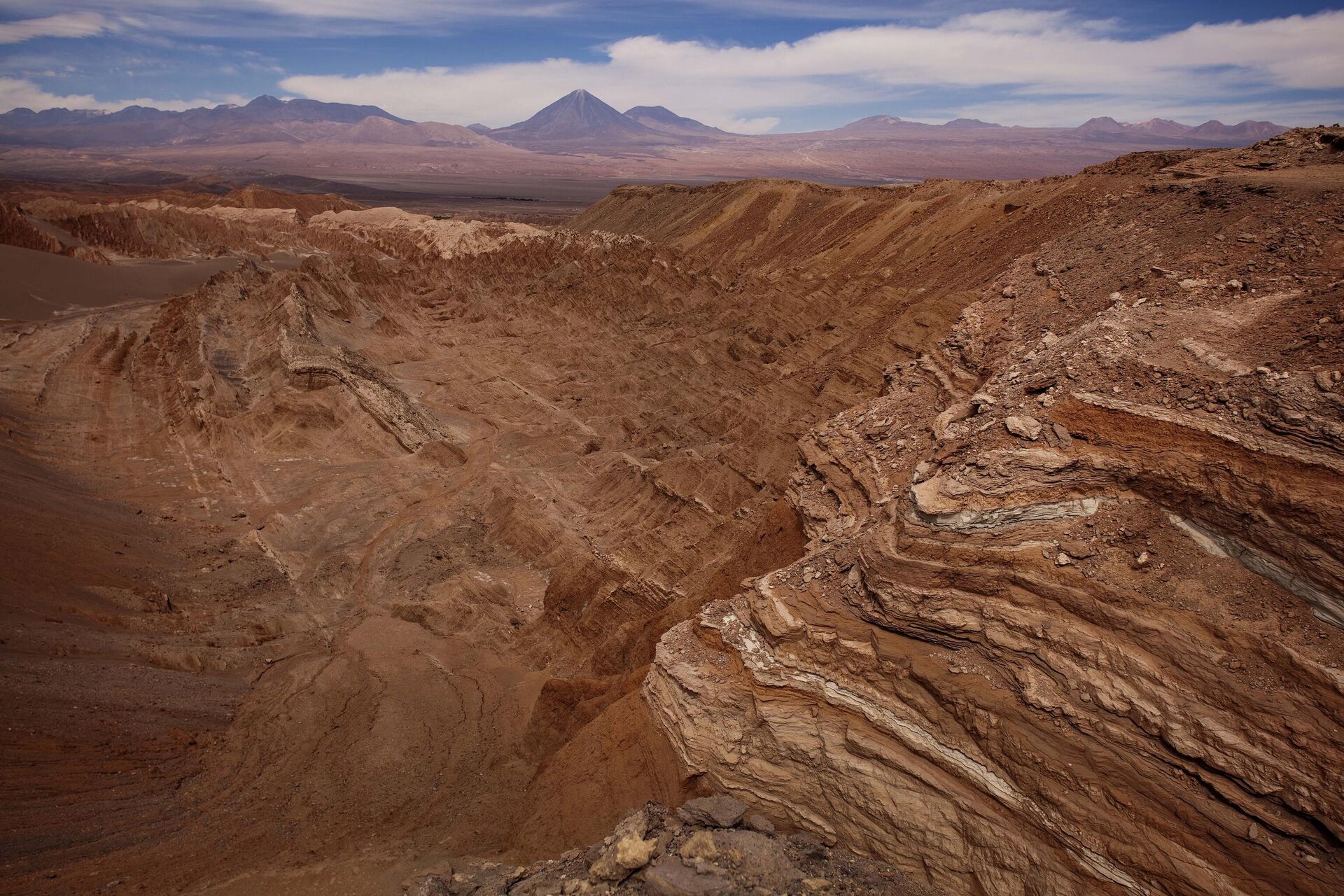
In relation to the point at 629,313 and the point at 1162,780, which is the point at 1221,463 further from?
the point at 629,313

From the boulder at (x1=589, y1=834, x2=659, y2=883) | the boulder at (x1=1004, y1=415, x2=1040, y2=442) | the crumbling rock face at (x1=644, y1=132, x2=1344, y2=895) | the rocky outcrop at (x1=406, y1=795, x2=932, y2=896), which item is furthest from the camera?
the boulder at (x1=1004, y1=415, x2=1040, y2=442)

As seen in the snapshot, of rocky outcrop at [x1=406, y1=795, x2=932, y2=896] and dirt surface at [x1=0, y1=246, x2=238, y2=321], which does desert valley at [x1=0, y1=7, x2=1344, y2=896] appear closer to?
rocky outcrop at [x1=406, y1=795, x2=932, y2=896]

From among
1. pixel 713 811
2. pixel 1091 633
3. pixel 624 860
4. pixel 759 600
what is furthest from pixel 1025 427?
pixel 624 860

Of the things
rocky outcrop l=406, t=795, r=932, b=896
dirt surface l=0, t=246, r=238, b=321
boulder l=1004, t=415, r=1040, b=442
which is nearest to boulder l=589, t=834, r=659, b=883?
rocky outcrop l=406, t=795, r=932, b=896

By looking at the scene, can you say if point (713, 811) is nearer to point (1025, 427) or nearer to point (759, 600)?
point (759, 600)

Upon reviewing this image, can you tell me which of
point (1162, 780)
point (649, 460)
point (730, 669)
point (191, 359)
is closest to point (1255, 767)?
point (1162, 780)

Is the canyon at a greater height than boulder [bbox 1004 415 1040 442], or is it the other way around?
boulder [bbox 1004 415 1040 442]

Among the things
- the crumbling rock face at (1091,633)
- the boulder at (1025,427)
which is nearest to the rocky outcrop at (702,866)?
the crumbling rock face at (1091,633)
